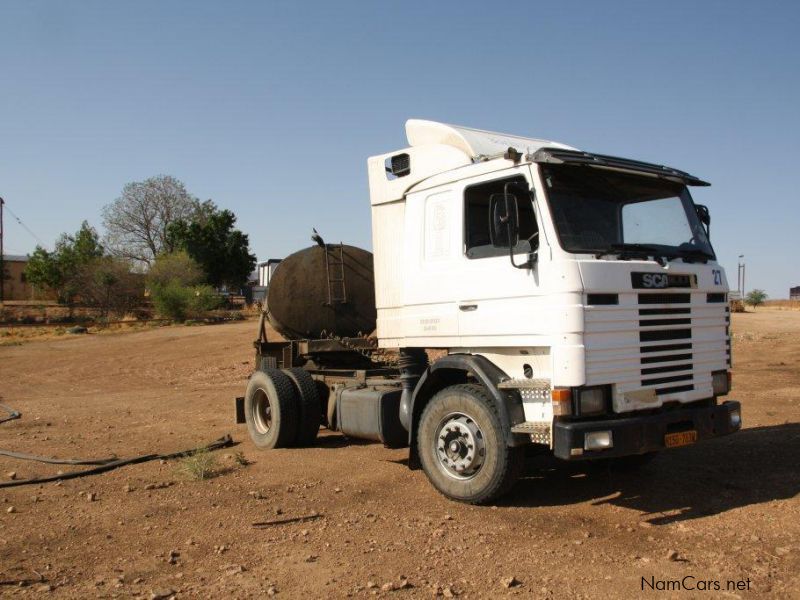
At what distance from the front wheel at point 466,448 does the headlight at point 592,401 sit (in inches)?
28.6

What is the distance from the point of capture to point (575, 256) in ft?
18.4

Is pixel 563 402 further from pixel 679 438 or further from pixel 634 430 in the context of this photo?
pixel 679 438

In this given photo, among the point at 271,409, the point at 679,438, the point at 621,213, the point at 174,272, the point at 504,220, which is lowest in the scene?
the point at 271,409

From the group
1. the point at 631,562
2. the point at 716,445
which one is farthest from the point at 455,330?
the point at 716,445

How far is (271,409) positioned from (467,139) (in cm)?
453

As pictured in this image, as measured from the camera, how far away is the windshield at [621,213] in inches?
230

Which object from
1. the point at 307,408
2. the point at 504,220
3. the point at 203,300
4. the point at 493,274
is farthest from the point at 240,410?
the point at 203,300

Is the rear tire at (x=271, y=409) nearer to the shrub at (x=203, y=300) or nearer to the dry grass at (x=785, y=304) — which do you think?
the shrub at (x=203, y=300)

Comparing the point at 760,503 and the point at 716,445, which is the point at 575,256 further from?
the point at 716,445

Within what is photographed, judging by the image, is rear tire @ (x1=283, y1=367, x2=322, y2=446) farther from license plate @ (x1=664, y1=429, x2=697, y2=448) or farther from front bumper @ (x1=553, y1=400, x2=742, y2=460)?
license plate @ (x1=664, y1=429, x2=697, y2=448)

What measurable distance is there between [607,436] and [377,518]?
207cm

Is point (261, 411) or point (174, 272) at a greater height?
point (174, 272)

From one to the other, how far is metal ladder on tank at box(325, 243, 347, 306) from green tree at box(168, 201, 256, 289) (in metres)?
41.8

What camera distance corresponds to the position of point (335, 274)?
10.1m
